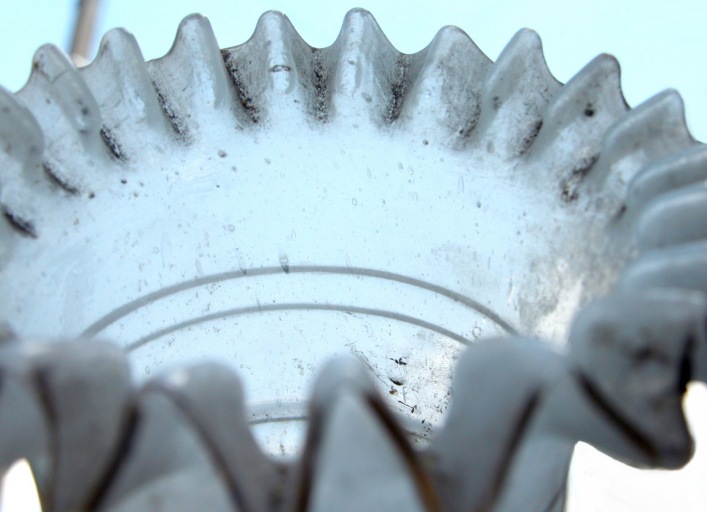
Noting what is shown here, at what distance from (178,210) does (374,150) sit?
152 millimetres

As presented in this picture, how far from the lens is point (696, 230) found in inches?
16.8

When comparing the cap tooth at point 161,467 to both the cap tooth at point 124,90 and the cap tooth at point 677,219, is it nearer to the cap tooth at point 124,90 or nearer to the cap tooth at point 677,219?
the cap tooth at point 677,219

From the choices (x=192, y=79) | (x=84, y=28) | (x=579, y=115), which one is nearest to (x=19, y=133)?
(x=192, y=79)

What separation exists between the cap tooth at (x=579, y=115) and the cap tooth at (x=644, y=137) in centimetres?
3

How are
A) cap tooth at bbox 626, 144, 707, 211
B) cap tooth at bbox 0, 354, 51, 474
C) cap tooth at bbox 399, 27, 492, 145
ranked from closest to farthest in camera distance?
cap tooth at bbox 0, 354, 51, 474
cap tooth at bbox 626, 144, 707, 211
cap tooth at bbox 399, 27, 492, 145

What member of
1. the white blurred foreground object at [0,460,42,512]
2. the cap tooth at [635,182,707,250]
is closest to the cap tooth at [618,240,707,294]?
the cap tooth at [635,182,707,250]

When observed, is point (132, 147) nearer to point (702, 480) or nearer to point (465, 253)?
point (465, 253)

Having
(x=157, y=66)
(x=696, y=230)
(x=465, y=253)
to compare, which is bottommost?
(x=696, y=230)

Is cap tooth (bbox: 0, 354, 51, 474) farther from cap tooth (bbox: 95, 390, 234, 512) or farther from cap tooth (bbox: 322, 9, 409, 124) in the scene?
cap tooth (bbox: 322, 9, 409, 124)

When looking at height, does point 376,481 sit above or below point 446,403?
below

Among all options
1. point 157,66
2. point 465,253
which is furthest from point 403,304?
point 157,66

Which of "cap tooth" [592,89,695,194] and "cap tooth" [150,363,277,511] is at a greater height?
"cap tooth" [592,89,695,194]

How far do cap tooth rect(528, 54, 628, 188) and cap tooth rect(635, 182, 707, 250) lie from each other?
10.1 inches

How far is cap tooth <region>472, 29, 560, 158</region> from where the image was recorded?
734 millimetres
